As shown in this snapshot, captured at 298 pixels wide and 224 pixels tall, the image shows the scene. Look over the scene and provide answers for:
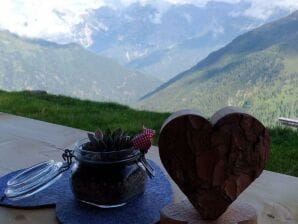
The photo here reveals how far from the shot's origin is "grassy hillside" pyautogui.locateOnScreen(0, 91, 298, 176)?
203 centimetres

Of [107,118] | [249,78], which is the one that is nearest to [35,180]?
[107,118]

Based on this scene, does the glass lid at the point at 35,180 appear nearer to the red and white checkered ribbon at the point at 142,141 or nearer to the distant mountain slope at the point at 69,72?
the red and white checkered ribbon at the point at 142,141

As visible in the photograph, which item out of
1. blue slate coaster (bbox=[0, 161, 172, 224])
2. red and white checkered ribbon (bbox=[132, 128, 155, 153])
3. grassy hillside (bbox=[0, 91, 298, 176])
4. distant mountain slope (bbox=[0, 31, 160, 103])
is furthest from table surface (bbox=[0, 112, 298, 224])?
distant mountain slope (bbox=[0, 31, 160, 103])

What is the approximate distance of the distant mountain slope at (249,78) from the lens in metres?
61.4

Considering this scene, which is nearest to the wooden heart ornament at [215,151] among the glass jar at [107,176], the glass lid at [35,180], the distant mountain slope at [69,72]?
the glass jar at [107,176]

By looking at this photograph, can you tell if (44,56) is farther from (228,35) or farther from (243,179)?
(243,179)

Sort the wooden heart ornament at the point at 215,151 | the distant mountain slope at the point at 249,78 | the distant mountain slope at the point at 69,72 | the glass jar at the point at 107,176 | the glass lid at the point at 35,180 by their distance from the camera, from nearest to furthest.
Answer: the wooden heart ornament at the point at 215,151
the glass jar at the point at 107,176
the glass lid at the point at 35,180
the distant mountain slope at the point at 249,78
the distant mountain slope at the point at 69,72

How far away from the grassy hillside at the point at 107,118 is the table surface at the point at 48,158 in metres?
0.84

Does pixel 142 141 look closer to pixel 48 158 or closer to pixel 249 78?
pixel 48 158

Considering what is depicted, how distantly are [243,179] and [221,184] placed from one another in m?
0.03

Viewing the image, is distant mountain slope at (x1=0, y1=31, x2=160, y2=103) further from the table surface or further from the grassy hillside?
the table surface

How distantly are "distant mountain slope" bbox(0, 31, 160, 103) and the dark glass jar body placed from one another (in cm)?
12329

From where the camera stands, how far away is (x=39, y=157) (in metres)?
1.21

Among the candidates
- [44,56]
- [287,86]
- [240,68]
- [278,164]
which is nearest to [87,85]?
Answer: [44,56]
